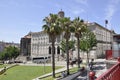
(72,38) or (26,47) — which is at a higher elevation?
(72,38)

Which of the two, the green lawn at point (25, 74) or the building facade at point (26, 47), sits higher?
the building facade at point (26, 47)

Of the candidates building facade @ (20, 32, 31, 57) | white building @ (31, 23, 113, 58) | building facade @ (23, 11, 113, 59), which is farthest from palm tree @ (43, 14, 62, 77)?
building facade @ (20, 32, 31, 57)

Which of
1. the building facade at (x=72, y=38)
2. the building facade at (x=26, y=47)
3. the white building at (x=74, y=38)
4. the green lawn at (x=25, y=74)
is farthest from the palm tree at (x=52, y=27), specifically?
the building facade at (x=26, y=47)

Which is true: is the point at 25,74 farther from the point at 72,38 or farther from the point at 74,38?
the point at 74,38

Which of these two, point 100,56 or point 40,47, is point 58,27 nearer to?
point 100,56

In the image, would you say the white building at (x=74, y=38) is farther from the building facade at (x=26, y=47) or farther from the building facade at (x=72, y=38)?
the building facade at (x=26, y=47)

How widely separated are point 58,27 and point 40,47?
7628 centimetres

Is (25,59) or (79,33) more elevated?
(79,33)

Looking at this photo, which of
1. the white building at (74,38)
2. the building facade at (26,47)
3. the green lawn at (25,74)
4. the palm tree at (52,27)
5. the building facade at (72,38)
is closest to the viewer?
the palm tree at (52,27)

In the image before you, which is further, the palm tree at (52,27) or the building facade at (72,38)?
the building facade at (72,38)

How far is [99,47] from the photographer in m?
97.0

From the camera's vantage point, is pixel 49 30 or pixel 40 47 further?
pixel 40 47

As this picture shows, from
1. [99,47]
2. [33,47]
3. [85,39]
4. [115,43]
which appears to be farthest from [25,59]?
[115,43]

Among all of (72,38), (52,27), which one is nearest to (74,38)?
(72,38)
